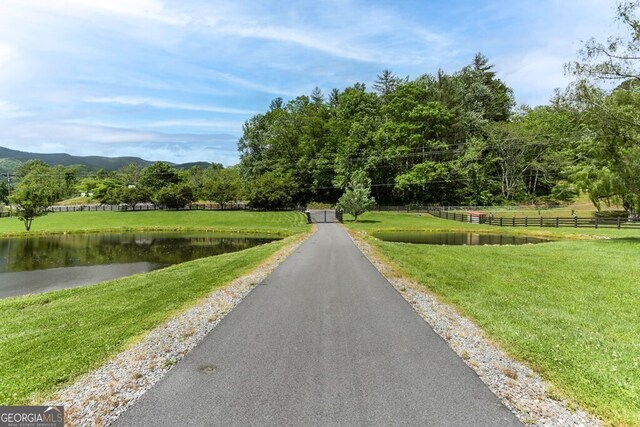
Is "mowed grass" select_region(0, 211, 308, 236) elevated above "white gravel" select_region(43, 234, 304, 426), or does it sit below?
above

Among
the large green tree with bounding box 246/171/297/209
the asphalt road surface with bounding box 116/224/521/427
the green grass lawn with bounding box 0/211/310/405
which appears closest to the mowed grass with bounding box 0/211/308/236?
the large green tree with bounding box 246/171/297/209

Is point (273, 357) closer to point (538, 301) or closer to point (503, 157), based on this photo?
point (538, 301)

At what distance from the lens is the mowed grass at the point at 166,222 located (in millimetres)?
39947

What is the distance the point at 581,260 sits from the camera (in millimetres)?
14648

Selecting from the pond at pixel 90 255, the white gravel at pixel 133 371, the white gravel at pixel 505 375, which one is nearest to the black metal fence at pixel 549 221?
the pond at pixel 90 255

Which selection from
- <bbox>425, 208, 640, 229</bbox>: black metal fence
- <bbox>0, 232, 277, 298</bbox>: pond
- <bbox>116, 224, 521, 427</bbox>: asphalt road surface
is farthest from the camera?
<bbox>425, 208, 640, 229</bbox>: black metal fence

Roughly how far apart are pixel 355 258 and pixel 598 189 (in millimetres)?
32473

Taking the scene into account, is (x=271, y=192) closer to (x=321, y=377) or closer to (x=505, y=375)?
(x=321, y=377)

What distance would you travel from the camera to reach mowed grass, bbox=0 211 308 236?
3995cm

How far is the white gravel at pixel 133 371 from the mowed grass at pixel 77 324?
11.8 inches

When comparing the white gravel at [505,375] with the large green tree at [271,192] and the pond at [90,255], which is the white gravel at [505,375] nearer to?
the pond at [90,255]

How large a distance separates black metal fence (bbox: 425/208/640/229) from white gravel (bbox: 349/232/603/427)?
3377 cm

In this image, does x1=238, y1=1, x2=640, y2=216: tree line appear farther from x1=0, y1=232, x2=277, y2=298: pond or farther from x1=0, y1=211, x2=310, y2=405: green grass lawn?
x1=0, y1=211, x2=310, y2=405: green grass lawn

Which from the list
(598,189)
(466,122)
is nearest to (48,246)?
(598,189)
